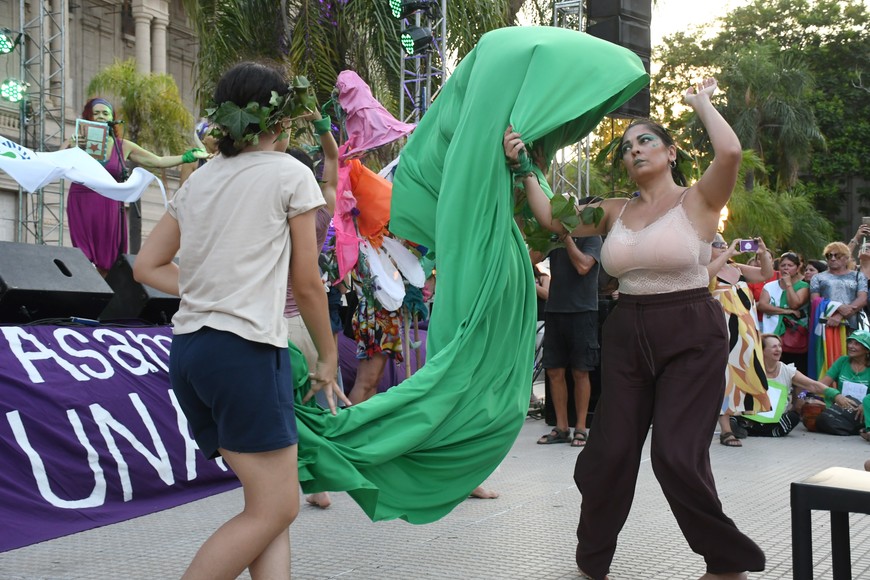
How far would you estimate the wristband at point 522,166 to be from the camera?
3738mm

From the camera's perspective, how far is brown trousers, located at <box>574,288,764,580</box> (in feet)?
11.8

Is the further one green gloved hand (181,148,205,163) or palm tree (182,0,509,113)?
palm tree (182,0,509,113)

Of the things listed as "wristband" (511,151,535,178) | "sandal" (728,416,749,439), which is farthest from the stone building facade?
"wristband" (511,151,535,178)

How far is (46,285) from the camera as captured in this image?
5.96m

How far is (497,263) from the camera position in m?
3.68

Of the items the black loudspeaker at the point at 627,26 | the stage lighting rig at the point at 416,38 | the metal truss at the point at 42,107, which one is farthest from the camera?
the metal truss at the point at 42,107

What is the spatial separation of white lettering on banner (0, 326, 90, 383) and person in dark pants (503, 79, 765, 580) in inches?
104

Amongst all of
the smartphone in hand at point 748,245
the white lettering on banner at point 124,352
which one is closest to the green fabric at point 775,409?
the smartphone in hand at point 748,245

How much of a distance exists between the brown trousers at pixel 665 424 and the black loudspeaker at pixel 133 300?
3.71m

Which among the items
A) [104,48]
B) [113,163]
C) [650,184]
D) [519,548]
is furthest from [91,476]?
[104,48]

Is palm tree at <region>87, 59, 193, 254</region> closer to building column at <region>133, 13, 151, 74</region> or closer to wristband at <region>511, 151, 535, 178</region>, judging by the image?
building column at <region>133, 13, 151, 74</region>

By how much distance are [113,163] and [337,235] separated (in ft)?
10.8

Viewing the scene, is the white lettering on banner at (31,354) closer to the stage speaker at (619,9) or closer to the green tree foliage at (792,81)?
the stage speaker at (619,9)

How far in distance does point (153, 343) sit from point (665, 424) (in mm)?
3414
